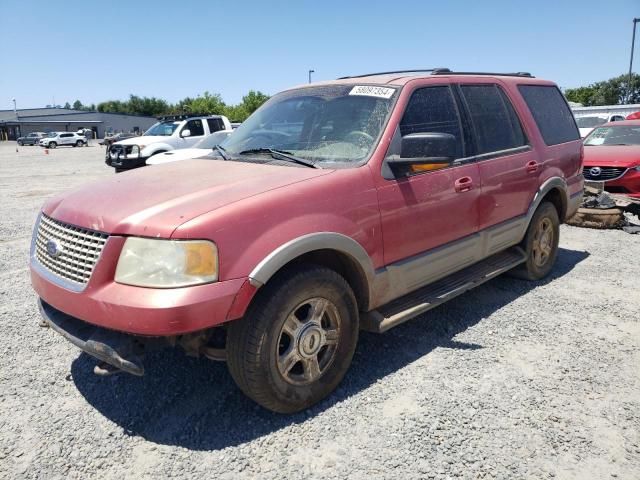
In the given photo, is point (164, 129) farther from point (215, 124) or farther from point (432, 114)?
point (432, 114)

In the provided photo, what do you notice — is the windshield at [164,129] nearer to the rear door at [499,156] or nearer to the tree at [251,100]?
the rear door at [499,156]

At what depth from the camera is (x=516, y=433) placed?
104 inches

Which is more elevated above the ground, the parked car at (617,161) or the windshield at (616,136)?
the windshield at (616,136)

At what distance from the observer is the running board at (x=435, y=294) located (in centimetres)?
318

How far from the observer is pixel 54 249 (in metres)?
2.67

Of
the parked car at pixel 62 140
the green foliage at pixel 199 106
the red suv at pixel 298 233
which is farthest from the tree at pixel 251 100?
the red suv at pixel 298 233

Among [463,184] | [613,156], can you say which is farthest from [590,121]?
[463,184]

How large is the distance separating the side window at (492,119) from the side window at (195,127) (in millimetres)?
12316

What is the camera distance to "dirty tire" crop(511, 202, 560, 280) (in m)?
4.73

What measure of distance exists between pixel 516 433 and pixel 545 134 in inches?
126

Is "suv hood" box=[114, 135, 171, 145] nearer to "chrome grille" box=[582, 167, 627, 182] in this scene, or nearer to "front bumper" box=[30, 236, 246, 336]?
"chrome grille" box=[582, 167, 627, 182]

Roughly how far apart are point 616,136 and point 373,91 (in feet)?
26.5

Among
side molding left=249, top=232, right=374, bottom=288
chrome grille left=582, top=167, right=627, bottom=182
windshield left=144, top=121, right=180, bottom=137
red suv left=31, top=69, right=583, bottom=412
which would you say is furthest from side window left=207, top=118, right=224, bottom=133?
side molding left=249, top=232, right=374, bottom=288

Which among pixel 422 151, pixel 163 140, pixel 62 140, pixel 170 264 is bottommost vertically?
Result: pixel 170 264
